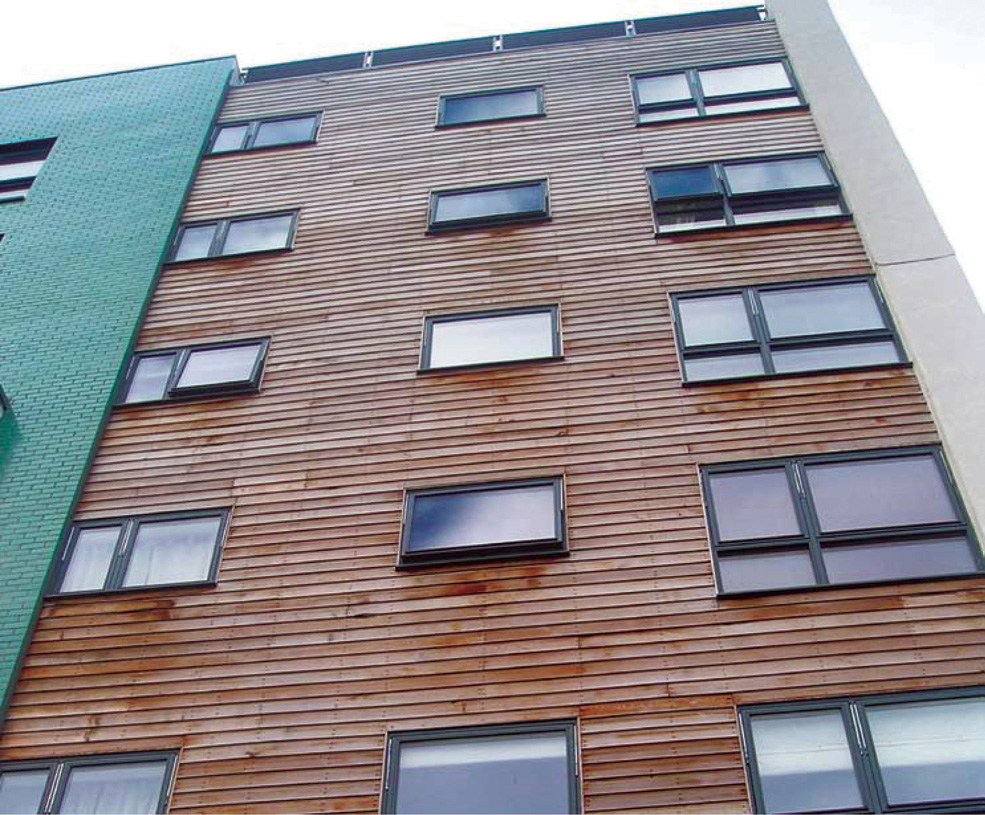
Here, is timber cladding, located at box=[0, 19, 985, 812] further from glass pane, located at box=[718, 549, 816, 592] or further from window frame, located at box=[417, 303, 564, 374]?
glass pane, located at box=[718, 549, 816, 592]

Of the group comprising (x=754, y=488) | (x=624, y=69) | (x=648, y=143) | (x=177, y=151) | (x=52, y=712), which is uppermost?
(x=624, y=69)

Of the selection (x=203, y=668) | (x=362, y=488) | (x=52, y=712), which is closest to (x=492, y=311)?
(x=362, y=488)

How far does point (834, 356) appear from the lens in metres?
14.6

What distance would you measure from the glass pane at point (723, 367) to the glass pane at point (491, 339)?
2014 millimetres

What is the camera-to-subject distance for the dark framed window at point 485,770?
10633 mm

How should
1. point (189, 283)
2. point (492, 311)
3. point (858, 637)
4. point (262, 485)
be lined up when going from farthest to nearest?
point (189, 283)
point (492, 311)
point (262, 485)
point (858, 637)

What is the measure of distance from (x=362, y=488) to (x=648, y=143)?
8.88 m

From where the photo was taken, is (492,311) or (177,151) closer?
(492,311)

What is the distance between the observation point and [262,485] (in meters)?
14.2

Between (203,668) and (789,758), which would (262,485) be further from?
(789,758)

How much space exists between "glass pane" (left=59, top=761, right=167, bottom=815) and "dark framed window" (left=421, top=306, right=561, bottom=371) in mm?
6497

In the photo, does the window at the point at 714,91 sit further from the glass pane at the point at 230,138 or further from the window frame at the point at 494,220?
Answer: the glass pane at the point at 230,138

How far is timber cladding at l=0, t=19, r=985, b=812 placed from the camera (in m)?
11.2

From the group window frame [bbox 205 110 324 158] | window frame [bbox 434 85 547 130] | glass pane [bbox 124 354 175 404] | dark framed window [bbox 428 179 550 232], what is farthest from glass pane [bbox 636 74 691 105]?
glass pane [bbox 124 354 175 404]
